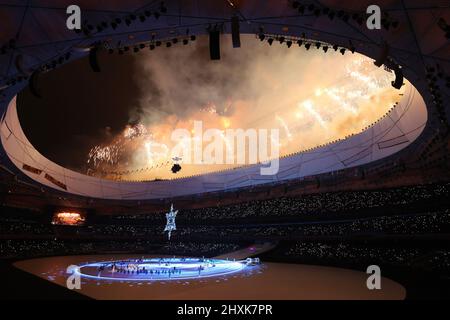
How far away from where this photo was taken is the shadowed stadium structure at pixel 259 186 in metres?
12.1

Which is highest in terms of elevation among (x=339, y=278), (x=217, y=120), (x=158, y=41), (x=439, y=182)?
(x=217, y=120)

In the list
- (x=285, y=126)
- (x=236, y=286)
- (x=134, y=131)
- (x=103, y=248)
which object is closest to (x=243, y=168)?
(x=285, y=126)

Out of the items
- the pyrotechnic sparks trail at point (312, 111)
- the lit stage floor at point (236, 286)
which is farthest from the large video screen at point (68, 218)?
the pyrotechnic sparks trail at point (312, 111)

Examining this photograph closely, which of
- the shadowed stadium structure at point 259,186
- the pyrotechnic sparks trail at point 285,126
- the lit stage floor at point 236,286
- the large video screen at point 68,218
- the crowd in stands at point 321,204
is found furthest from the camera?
the large video screen at point 68,218

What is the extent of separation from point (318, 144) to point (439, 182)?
1057cm

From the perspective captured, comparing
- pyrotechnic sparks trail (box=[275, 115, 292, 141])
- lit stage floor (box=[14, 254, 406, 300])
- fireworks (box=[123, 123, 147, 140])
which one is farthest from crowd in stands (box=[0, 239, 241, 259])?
fireworks (box=[123, 123, 147, 140])

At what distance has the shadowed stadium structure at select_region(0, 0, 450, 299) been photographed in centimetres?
1209

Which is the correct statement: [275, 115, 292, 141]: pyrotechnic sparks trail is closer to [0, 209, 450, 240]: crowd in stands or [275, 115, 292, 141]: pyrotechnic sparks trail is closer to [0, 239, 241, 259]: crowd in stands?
[0, 209, 450, 240]: crowd in stands

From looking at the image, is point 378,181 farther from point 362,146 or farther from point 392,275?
point 392,275

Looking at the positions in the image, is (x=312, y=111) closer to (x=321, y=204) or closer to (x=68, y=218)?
(x=321, y=204)

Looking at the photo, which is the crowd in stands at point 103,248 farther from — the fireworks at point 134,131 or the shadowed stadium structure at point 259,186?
the fireworks at point 134,131

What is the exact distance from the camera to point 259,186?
3431 cm

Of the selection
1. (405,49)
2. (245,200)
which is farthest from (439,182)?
(245,200)

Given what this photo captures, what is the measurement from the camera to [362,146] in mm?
25203
